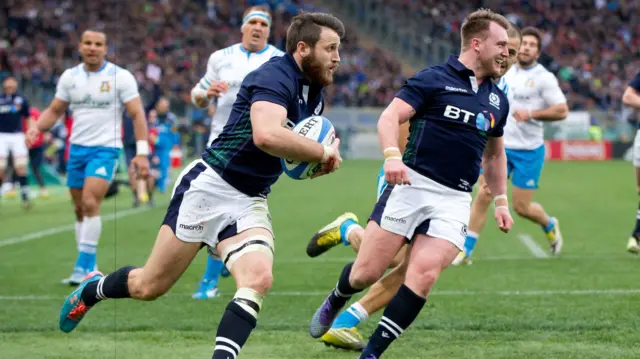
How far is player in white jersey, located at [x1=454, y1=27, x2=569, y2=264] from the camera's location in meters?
11.8

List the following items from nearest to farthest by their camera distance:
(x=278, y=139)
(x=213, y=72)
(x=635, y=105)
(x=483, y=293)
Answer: (x=278, y=139) → (x=483, y=293) → (x=213, y=72) → (x=635, y=105)

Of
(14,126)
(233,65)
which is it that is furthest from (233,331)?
(14,126)

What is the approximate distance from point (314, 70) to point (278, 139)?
2.19 feet

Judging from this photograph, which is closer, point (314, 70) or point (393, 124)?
point (314, 70)

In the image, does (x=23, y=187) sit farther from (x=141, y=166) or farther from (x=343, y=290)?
(x=343, y=290)

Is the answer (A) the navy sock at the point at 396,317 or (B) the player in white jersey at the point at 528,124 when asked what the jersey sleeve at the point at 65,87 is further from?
(A) the navy sock at the point at 396,317

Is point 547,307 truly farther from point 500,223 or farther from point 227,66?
point 227,66

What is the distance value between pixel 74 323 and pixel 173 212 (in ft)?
4.93

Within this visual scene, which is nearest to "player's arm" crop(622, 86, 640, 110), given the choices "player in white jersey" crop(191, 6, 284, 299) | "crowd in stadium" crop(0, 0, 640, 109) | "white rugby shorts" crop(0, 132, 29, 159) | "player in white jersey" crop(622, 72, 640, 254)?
"player in white jersey" crop(622, 72, 640, 254)

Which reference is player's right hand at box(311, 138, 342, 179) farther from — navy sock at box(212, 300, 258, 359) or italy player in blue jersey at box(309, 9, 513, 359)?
navy sock at box(212, 300, 258, 359)

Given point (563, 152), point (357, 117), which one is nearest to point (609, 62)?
point (563, 152)

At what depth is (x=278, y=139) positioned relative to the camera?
5.59 m

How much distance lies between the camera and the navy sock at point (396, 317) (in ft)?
20.5

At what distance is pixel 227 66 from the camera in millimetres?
9961
